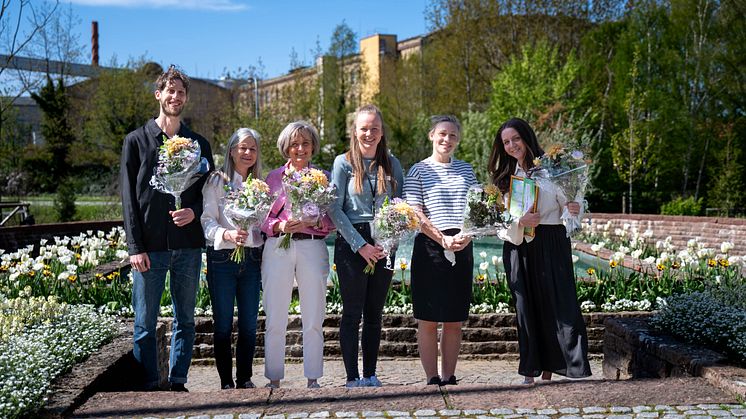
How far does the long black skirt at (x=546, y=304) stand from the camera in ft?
15.5

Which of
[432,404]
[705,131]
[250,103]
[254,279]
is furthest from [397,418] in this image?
[250,103]

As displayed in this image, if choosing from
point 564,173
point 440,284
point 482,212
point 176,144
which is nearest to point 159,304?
point 176,144

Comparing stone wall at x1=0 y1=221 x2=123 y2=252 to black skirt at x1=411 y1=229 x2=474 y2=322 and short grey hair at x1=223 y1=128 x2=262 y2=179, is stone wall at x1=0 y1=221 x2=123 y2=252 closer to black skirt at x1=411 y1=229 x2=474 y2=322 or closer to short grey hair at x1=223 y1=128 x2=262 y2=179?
short grey hair at x1=223 y1=128 x2=262 y2=179

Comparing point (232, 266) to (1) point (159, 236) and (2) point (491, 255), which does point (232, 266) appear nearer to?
(1) point (159, 236)

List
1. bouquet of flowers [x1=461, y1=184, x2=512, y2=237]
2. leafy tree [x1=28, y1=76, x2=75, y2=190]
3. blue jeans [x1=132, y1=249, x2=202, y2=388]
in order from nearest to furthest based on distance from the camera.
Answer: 1. bouquet of flowers [x1=461, y1=184, x2=512, y2=237]
2. blue jeans [x1=132, y1=249, x2=202, y2=388]
3. leafy tree [x1=28, y1=76, x2=75, y2=190]

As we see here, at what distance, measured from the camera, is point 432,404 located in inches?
151

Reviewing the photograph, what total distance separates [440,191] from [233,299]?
152cm

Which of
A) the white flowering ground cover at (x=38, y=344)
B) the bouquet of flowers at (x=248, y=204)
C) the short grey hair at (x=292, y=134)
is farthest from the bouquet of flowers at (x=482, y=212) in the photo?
the white flowering ground cover at (x=38, y=344)

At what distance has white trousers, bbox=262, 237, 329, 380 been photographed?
468 centimetres

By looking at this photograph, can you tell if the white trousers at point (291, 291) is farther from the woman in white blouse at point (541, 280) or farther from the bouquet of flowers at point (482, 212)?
the woman in white blouse at point (541, 280)

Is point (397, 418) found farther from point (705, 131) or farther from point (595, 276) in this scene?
point (705, 131)

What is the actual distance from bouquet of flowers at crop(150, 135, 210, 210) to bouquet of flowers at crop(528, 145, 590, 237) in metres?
2.15

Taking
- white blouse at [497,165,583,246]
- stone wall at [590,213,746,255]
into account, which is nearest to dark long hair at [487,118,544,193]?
white blouse at [497,165,583,246]

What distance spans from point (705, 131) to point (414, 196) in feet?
73.8
